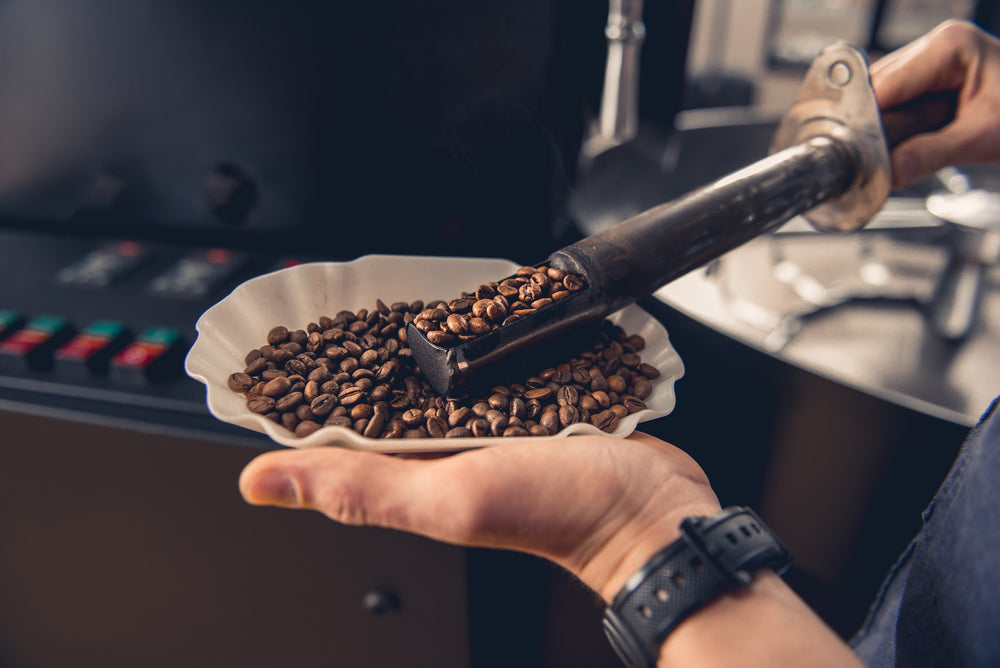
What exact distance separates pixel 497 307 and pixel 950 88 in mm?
766

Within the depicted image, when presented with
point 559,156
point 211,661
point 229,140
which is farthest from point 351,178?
point 211,661

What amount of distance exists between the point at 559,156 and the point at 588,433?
0.46 m

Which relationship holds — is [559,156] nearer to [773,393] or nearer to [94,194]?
[773,393]

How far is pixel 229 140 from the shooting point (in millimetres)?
832

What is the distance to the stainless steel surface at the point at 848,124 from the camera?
0.74 metres

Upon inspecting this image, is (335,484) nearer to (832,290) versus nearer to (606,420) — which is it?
(606,420)

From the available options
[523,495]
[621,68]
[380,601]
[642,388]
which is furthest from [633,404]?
[621,68]

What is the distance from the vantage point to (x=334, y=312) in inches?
25.0

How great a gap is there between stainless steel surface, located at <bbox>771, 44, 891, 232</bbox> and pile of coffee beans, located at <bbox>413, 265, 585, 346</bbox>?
434 millimetres

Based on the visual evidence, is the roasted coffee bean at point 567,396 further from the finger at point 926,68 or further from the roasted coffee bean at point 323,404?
the finger at point 926,68

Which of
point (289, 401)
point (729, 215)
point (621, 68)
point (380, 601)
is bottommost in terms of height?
point (380, 601)

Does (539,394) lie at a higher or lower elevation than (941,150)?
lower

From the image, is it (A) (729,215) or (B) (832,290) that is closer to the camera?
(A) (729,215)

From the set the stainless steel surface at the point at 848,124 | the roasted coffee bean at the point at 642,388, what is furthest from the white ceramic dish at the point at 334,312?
the stainless steel surface at the point at 848,124
